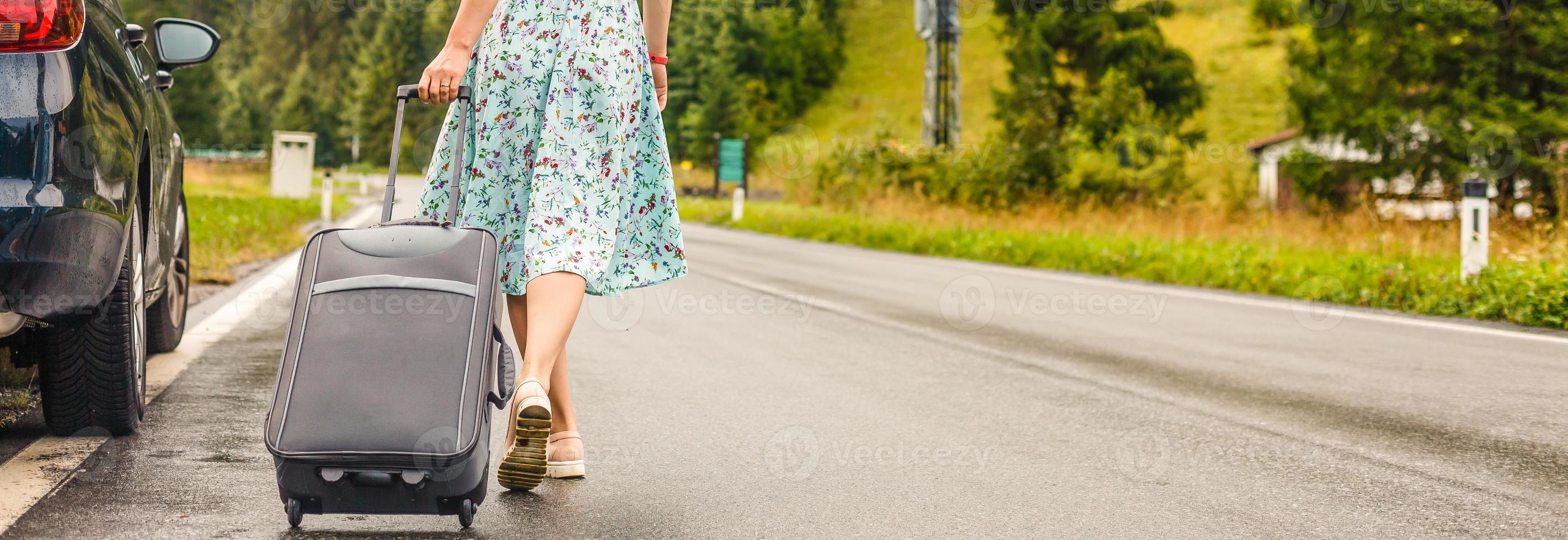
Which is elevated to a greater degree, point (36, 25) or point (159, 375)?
point (36, 25)

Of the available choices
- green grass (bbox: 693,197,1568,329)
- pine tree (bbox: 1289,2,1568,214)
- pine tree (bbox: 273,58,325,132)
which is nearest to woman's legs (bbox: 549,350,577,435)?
green grass (bbox: 693,197,1568,329)

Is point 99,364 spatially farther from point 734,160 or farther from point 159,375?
point 734,160

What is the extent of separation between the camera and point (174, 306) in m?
5.80

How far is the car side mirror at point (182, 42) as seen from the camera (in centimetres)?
486

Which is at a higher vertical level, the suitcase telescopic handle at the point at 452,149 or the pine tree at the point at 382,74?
the pine tree at the point at 382,74

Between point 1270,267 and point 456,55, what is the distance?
32.1 feet

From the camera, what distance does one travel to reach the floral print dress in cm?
331

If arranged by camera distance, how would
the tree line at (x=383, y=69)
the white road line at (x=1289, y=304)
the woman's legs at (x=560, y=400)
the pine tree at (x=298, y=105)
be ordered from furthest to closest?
the pine tree at (x=298, y=105) < the tree line at (x=383, y=69) < the white road line at (x=1289, y=304) < the woman's legs at (x=560, y=400)

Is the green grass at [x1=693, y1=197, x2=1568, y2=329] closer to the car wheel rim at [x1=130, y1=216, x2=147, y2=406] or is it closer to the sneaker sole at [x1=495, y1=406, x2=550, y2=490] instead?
the sneaker sole at [x1=495, y1=406, x2=550, y2=490]

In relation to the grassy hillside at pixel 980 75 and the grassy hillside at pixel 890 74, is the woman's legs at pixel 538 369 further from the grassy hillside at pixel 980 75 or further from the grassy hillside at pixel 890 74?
the grassy hillside at pixel 890 74

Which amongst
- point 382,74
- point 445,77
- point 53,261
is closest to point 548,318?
point 445,77

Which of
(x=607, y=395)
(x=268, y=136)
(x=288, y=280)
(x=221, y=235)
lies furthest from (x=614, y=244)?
(x=268, y=136)

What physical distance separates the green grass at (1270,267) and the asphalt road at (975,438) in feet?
3.40

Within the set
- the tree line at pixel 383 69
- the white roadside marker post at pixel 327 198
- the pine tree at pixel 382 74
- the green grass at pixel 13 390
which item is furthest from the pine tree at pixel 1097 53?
the pine tree at pixel 382 74
